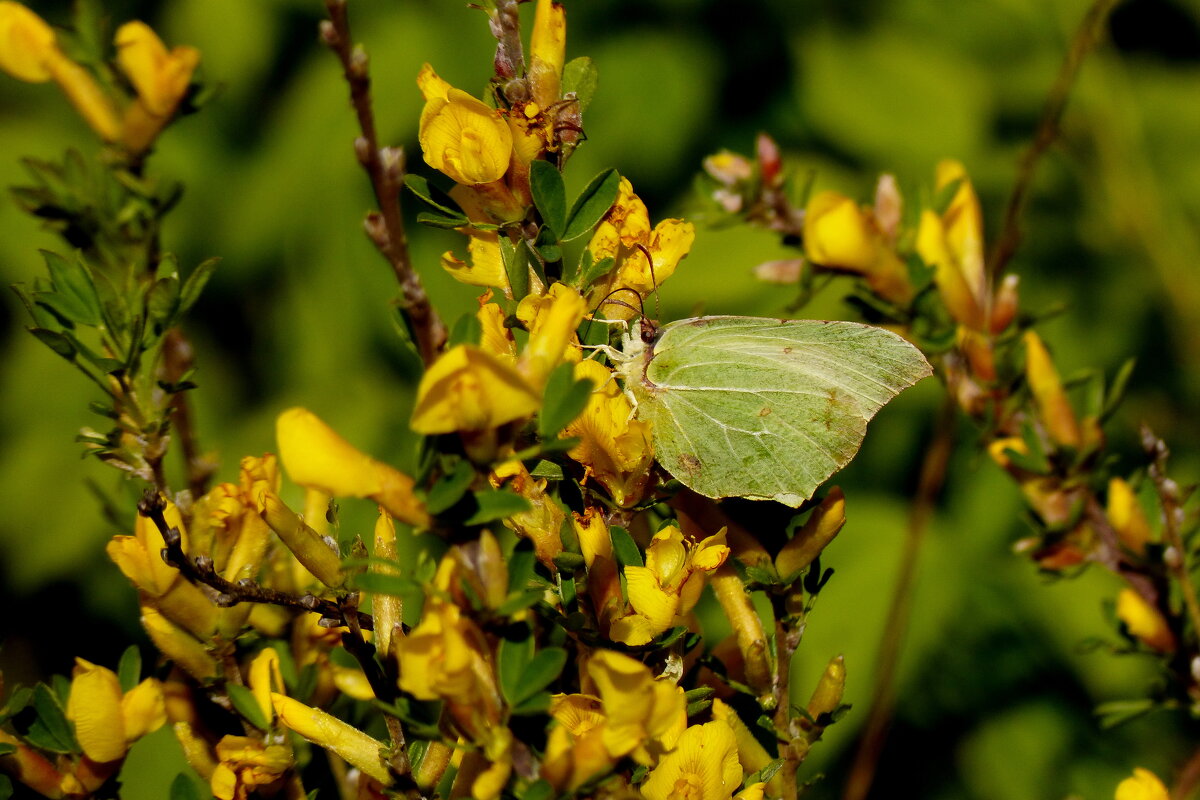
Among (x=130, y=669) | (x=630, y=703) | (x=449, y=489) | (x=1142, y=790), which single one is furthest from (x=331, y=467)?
(x=1142, y=790)

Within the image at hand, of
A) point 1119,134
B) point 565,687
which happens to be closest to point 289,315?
point 565,687

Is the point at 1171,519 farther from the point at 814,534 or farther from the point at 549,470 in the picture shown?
the point at 549,470

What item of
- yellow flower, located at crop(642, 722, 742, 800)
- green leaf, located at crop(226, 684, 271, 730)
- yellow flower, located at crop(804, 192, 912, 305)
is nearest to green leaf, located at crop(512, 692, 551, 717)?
yellow flower, located at crop(642, 722, 742, 800)

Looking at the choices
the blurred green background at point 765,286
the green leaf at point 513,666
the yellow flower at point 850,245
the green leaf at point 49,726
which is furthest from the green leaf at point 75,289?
the blurred green background at point 765,286

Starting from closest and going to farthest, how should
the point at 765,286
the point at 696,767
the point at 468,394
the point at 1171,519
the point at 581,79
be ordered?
the point at 468,394 → the point at 696,767 → the point at 581,79 → the point at 1171,519 → the point at 765,286

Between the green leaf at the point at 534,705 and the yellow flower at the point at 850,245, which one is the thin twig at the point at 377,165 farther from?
the yellow flower at the point at 850,245

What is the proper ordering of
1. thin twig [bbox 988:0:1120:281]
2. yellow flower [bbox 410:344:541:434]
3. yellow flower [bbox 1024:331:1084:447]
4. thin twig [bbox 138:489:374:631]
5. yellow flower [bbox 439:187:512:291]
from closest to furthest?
1. yellow flower [bbox 410:344:541:434]
2. thin twig [bbox 138:489:374:631]
3. yellow flower [bbox 439:187:512:291]
4. yellow flower [bbox 1024:331:1084:447]
5. thin twig [bbox 988:0:1120:281]

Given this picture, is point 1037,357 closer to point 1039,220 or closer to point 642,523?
point 642,523

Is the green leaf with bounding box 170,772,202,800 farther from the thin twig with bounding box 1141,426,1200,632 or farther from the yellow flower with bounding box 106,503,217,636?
the thin twig with bounding box 1141,426,1200,632
